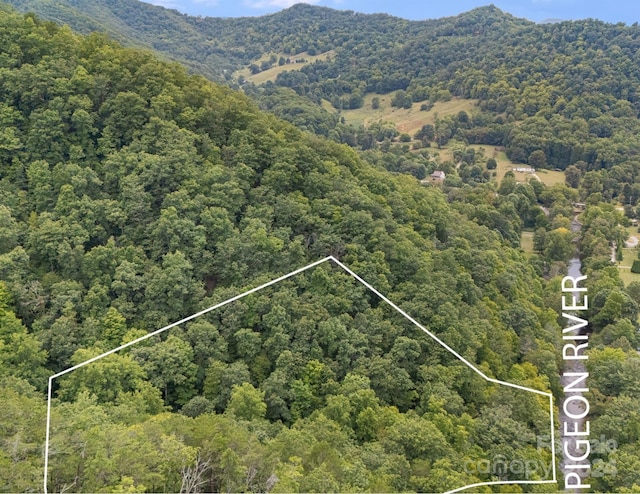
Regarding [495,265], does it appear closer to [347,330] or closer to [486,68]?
[347,330]

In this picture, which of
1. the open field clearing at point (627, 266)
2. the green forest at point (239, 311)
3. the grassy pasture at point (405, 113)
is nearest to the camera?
the green forest at point (239, 311)

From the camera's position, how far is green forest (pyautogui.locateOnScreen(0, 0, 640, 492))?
20.6m

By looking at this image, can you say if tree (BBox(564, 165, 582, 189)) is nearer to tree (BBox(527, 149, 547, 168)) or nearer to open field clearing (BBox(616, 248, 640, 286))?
tree (BBox(527, 149, 547, 168))

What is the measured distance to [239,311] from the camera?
98.0 feet

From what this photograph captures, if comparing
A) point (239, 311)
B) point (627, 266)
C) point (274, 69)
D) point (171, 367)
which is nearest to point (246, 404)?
point (171, 367)

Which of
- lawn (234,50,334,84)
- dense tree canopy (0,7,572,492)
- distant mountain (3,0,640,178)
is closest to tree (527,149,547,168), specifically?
distant mountain (3,0,640,178)

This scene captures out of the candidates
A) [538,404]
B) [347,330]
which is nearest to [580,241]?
[538,404]

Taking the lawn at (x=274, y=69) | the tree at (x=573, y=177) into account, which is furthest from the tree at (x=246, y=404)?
the lawn at (x=274, y=69)

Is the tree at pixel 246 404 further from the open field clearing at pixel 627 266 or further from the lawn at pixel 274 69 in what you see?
the lawn at pixel 274 69

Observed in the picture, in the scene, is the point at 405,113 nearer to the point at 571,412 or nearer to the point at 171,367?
the point at 571,412

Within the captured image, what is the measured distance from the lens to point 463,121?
116 meters

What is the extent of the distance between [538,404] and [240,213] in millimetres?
19942

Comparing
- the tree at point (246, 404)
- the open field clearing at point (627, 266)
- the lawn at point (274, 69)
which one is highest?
the lawn at point (274, 69)

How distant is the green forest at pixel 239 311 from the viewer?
2064 cm
